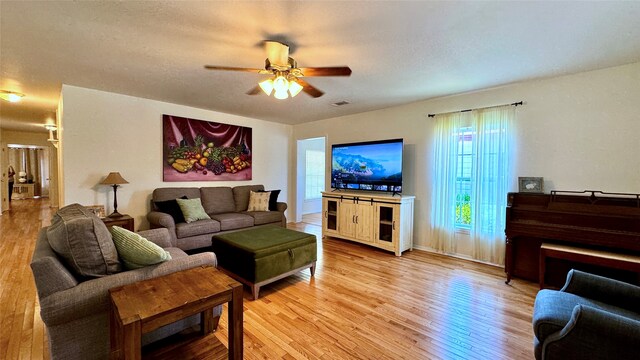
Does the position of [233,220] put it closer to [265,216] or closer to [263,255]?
[265,216]

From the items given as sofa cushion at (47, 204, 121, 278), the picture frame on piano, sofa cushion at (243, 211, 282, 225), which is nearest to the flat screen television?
sofa cushion at (243, 211, 282, 225)

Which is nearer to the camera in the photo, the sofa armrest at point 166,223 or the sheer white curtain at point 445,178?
the sofa armrest at point 166,223

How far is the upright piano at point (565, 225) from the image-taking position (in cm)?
245

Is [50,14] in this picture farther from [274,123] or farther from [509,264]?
[509,264]

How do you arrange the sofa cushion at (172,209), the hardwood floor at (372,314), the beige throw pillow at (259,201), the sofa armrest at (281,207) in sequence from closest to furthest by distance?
the hardwood floor at (372,314) < the sofa cushion at (172,209) < the beige throw pillow at (259,201) < the sofa armrest at (281,207)

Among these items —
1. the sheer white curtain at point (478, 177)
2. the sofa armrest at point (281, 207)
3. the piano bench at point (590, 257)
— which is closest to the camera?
the piano bench at point (590, 257)

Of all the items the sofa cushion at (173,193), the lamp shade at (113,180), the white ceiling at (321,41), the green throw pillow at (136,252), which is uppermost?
the white ceiling at (321,41)

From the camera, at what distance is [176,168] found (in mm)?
4391

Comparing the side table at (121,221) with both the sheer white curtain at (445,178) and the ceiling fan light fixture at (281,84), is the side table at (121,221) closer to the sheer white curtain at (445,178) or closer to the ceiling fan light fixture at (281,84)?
the ceiling fan light fixture at (281,84)

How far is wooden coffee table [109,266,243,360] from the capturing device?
1218 mm

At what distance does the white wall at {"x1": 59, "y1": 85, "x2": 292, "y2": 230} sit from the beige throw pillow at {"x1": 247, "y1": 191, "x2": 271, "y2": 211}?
90 cm

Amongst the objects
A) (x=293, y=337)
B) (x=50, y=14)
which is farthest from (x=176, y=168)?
(x=293, y=337)

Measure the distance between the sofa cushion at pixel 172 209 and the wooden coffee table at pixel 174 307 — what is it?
2271mm

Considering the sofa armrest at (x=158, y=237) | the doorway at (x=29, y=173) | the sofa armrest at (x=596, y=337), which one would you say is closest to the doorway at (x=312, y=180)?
the sofa armrest at (x=158, y=237)
